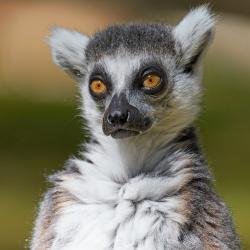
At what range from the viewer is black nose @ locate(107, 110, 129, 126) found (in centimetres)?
456

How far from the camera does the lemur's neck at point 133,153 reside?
4.71 metres

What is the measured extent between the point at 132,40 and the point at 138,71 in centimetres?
19

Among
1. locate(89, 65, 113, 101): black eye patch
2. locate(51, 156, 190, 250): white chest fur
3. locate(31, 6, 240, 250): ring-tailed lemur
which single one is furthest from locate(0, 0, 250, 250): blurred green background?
locate(51, 156, 190, 250): white chest fur

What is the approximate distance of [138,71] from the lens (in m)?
4.82

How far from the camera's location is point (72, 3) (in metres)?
16.6

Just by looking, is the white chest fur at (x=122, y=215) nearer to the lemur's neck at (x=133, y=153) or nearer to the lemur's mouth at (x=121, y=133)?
the lemur's neck at (x=133, y=153)

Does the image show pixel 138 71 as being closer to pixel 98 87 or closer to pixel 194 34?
pixel 98 87

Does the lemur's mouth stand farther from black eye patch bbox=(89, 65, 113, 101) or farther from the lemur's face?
black eye patch bbox=(89, 65, 113, 101)

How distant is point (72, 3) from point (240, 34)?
2.77m

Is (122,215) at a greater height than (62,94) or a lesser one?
greater

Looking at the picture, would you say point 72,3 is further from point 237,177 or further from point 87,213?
point 87,213

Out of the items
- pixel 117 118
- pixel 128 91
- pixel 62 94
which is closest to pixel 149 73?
pixel 128 91

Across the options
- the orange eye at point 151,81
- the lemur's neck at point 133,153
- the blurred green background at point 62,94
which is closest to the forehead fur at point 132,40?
the orange eye at point 151,81

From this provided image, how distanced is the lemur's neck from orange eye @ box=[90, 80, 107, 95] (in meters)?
0.22
